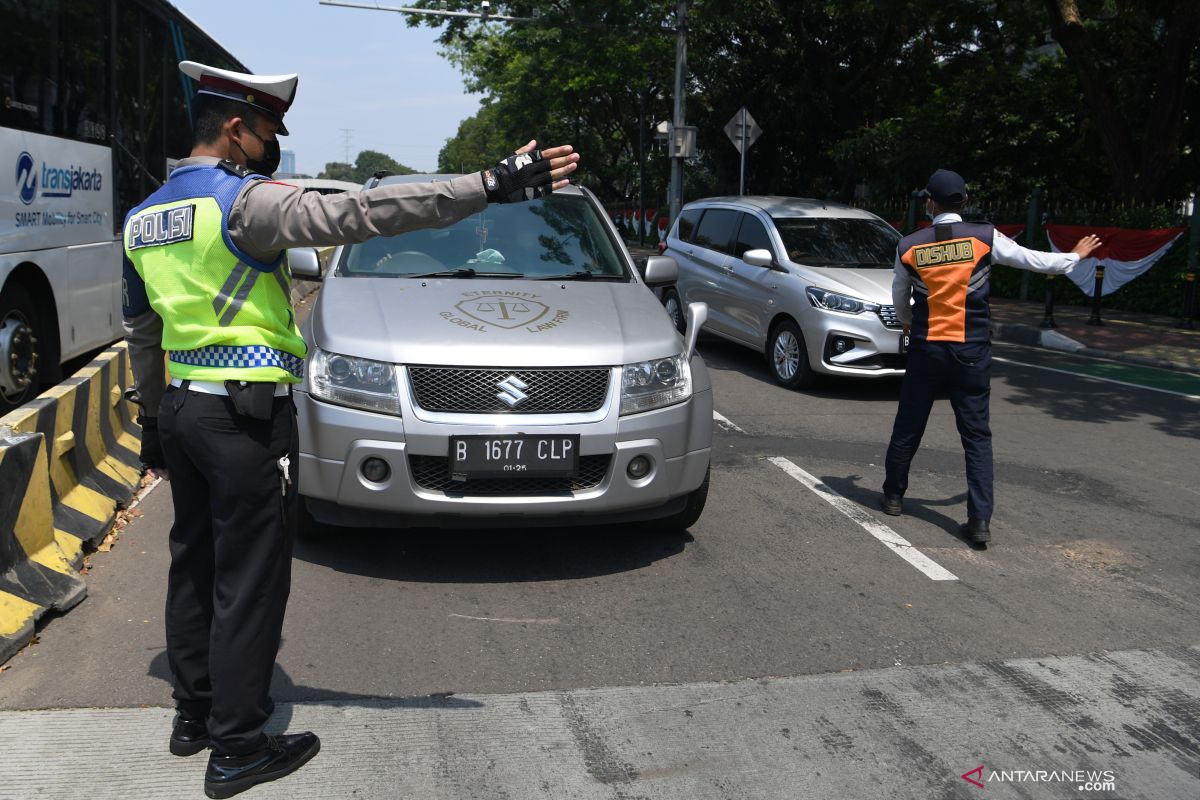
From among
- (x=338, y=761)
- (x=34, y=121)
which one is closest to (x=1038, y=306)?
(x=34, y=121)

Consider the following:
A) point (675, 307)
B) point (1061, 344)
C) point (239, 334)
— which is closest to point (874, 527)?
point (239, 334)

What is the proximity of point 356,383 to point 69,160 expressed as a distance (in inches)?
189

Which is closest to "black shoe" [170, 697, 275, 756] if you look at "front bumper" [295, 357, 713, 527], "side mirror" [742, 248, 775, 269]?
"front bumper" [295, 357, 713, 527]

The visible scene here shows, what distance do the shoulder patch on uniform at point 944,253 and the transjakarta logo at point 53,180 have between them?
566 centimetres

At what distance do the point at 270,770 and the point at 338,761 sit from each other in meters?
0.20

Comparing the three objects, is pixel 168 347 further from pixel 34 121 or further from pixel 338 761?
pixel 34 121

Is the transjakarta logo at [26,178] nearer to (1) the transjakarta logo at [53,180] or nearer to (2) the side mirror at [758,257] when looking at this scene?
(1) the transjakarta logo at [53,180]

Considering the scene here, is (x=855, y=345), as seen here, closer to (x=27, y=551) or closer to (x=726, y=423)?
(x=726, y=423)

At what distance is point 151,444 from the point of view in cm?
325

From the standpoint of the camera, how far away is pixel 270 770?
303cm

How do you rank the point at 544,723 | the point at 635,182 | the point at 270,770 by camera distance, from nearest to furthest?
the point at 270,770 < the point at 544,723 < the point at 635,182

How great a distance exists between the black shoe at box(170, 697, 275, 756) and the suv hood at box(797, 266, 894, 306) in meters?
7.03

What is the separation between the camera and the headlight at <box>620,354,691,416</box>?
4.66 metres

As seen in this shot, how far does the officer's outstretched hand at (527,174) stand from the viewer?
2.79m
